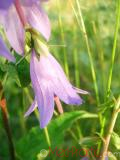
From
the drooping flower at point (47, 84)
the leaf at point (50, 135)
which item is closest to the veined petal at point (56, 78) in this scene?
the drooping flower at point (47, 84)

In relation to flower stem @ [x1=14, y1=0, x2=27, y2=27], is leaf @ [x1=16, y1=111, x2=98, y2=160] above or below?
below

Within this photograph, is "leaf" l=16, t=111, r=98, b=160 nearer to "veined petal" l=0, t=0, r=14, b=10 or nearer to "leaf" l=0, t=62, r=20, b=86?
"leaf" l=0, t=62, r=20, b=86

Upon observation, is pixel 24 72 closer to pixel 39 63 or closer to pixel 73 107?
pixel 39 63

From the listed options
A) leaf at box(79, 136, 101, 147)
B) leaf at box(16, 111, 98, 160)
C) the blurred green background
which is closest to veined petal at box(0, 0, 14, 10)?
the blurred green background

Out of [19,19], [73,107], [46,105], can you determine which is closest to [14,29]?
[19,19]

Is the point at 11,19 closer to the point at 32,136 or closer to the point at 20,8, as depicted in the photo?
the point at 20,8

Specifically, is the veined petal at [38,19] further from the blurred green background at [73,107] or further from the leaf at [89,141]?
the leaf at [89,141]
